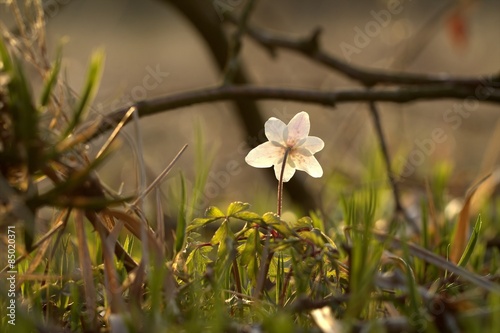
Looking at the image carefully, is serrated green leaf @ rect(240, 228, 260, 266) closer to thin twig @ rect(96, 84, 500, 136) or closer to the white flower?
the white flower

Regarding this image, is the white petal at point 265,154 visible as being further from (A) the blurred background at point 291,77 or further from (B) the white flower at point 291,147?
(A) the blurred background at point 291,77

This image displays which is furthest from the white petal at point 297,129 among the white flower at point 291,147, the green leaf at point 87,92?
the green leaf at point 87,92

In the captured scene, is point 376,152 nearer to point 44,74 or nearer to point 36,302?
point 44,74

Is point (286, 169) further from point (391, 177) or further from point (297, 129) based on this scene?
point (391, 177)

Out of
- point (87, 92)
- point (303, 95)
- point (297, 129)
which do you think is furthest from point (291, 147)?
point (303, 95)

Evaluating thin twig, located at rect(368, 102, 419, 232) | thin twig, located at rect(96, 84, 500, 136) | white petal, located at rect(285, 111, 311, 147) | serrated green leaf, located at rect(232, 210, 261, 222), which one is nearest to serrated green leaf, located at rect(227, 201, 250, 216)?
serrated green leaf, located at rect(232, 210, 261, 222)

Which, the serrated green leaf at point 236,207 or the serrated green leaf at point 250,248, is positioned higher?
the serrated green leaf at point 236,207

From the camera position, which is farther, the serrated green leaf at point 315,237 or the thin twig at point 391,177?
the thin twig at point 391,177
